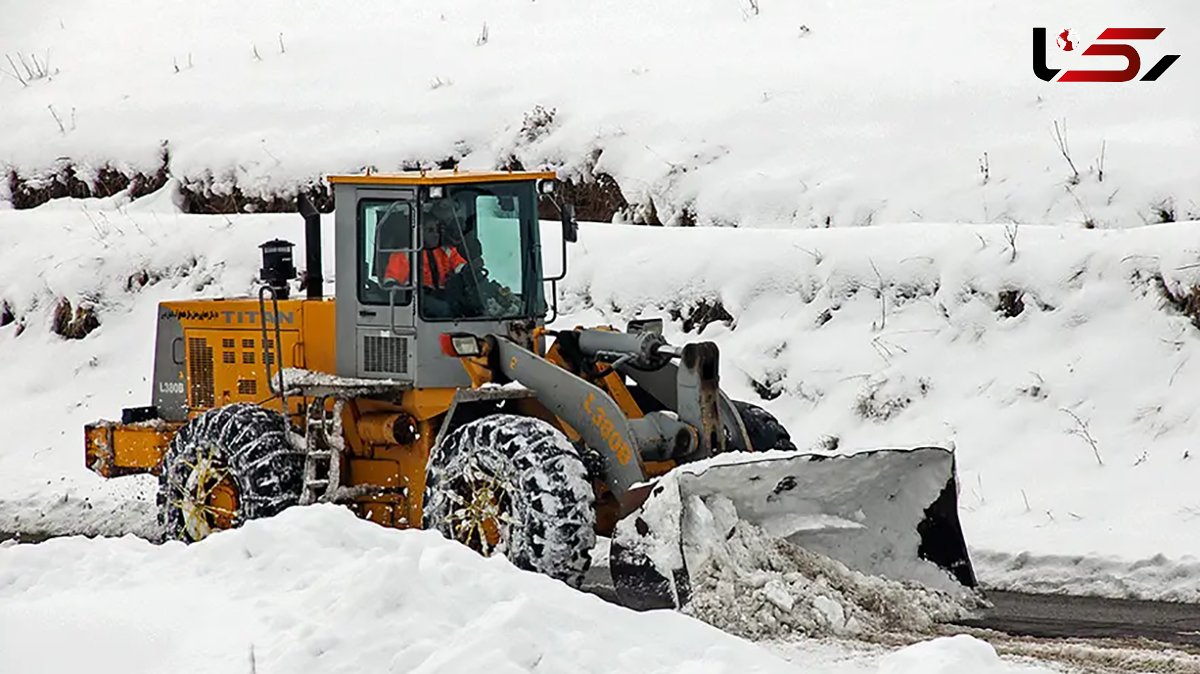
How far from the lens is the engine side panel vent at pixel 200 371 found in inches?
501

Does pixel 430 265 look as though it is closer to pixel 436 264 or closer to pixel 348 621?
pixel 436 264

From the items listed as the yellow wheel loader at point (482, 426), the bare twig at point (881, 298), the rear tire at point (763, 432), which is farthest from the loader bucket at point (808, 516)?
the bare twig at point (881, 298)

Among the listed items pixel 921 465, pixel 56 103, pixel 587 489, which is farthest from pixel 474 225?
pixel 56 103

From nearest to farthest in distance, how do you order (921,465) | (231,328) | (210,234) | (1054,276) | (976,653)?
(976,653)
(921,465)
(231,328)
(1054,276)
(210,234)

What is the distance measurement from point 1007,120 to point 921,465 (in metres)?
8.44

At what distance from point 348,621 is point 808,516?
3783mm

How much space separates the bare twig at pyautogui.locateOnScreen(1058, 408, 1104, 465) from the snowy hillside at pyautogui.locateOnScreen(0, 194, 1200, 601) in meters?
0.01

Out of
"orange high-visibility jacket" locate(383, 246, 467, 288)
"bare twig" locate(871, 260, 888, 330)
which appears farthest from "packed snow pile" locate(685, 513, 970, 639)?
"bare twig" locate(871, 260, 888, 330)

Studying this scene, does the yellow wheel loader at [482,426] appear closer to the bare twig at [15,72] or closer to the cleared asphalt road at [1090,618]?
the cleared asphalt road at [1090,618]

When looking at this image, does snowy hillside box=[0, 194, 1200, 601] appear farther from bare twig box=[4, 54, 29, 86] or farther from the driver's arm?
bare twig box=[4, 54, 29, 86]

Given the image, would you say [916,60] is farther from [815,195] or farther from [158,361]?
[158,361]

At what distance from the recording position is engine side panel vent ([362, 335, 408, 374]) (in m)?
11.3

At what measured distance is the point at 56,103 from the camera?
25.3 meters

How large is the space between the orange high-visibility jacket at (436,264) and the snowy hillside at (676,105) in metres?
6.81
